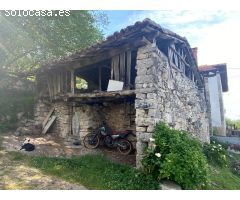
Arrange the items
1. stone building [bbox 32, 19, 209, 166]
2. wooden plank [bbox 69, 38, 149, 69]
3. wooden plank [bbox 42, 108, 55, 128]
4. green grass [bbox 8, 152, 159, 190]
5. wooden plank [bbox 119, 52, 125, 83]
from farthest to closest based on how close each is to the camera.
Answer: wooden plank [bbox 42, 108, 55, 128]
wooden plank [bbox 119, 52, 125, 83]
wooden plank [bbox 69, 38, 149, 69]
stone building [bbox 32, 19, 209, 166]
green grass [bbox 8, 152, 159, 190]

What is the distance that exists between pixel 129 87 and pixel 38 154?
323cm

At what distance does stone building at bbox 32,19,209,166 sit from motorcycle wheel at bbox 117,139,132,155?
Result: 870 millimetres

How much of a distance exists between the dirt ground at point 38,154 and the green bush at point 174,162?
4.78ft

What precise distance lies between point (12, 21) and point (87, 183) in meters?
9.06

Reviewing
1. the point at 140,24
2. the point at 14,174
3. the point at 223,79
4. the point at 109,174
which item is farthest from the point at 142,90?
the point at 223,79

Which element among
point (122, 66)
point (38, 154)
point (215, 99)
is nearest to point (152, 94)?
point (122, 66)

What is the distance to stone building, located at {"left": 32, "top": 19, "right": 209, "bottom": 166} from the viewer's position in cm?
584

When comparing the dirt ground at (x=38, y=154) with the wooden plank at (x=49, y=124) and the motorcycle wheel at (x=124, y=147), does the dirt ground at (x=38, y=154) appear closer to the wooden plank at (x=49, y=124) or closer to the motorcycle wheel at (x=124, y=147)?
the motorcycle wheel at (x=124, y=147)

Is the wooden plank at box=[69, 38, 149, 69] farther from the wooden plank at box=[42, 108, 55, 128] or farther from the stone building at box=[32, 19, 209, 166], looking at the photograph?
the wooden plank at box=[42, 108, 55, 128]

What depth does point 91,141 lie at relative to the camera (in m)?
8.20

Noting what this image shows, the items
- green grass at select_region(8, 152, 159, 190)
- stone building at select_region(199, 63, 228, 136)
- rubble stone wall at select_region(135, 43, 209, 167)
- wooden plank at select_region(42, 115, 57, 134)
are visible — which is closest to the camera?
green grass at select_region(8, 152, 159, 190)

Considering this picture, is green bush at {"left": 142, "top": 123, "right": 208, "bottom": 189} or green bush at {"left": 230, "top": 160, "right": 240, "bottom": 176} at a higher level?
green bush at {"left": 142, "top": 123, "right": 208, "bottom": 189}

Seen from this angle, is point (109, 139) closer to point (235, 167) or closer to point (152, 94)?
point (152, 94)

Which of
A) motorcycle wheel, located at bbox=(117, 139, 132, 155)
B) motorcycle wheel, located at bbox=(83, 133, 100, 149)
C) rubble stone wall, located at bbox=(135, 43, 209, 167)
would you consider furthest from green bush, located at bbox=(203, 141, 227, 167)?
motorcycle wheel, located at bbox=(83, 133, 100, 149)
